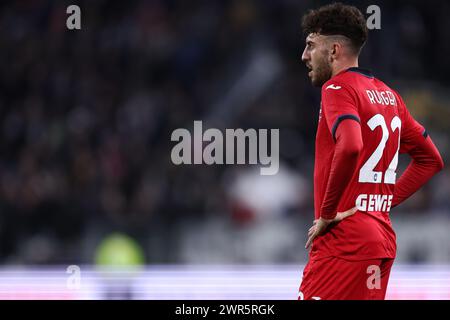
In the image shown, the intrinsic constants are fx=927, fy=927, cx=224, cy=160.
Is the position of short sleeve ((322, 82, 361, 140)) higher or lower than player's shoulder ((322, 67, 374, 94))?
lower

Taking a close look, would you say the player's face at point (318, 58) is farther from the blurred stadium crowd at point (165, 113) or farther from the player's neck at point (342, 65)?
the blurred stadium crowd at point (165, 113)

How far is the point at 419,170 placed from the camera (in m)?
4.44

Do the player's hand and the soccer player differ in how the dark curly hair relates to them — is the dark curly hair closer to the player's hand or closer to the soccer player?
the soccer player

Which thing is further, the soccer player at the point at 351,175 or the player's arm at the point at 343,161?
the soccer player at the point at 351,175

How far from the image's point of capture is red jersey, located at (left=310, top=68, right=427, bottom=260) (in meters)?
3.95

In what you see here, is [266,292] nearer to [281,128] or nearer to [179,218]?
[179,218]

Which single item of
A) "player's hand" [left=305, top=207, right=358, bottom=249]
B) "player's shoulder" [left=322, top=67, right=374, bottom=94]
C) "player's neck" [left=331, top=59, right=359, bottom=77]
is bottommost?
"player's hand" [left=305, top=207, right=358, bottom=249]


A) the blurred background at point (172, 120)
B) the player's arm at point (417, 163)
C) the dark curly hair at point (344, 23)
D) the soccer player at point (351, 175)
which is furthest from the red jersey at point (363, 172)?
the blurred background at point (172, 120)

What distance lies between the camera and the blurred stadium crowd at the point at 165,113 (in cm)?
940

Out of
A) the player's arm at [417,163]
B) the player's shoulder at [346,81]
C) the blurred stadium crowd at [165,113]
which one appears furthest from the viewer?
the blurred stadium crowd at [165,113]

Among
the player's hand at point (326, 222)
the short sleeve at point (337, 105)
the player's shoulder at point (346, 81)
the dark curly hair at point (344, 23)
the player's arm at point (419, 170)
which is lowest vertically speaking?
the player's hand at point (326, 222)

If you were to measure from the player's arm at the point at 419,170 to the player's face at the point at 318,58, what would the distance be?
0.59 meters

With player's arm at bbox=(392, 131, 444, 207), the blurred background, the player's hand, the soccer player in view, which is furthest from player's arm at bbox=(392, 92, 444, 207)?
the blurred background

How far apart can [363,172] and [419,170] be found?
0.57 meters
